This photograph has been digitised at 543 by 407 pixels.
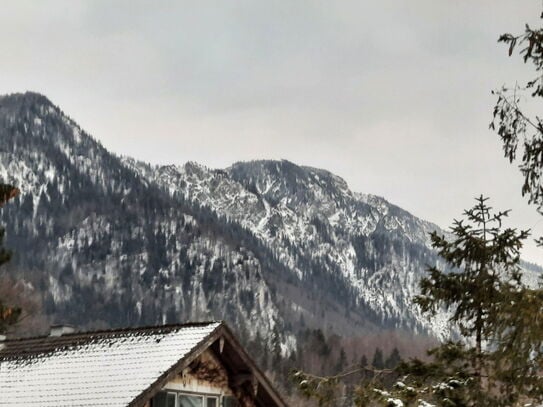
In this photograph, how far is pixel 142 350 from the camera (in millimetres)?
25750

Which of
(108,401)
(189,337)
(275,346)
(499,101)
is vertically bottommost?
(108,401)

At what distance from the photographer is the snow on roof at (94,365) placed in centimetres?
2409

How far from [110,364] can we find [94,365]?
0.50m

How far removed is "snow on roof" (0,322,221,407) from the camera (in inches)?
949

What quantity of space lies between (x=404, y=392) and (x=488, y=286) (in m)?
3.25

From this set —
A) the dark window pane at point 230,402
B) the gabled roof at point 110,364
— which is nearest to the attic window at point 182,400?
the dark window pane at point 230,402

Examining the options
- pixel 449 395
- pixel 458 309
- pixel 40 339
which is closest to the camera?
pixel 449 395

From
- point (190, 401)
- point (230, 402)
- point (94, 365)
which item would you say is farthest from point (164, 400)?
point (230, 402)

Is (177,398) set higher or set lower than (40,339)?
lower

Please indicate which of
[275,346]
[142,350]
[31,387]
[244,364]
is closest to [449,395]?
[244,364]

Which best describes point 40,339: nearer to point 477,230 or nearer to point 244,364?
point 244,364

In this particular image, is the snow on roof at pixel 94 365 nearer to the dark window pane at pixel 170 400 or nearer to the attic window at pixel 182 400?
the attic window at pixel 182 400

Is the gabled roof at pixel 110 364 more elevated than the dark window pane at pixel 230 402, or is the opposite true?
the gabled roof at pixel 110 364

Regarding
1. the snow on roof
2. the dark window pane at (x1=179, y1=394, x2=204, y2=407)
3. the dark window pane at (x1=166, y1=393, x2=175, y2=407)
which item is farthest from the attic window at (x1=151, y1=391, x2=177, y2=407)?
the snow on roof
